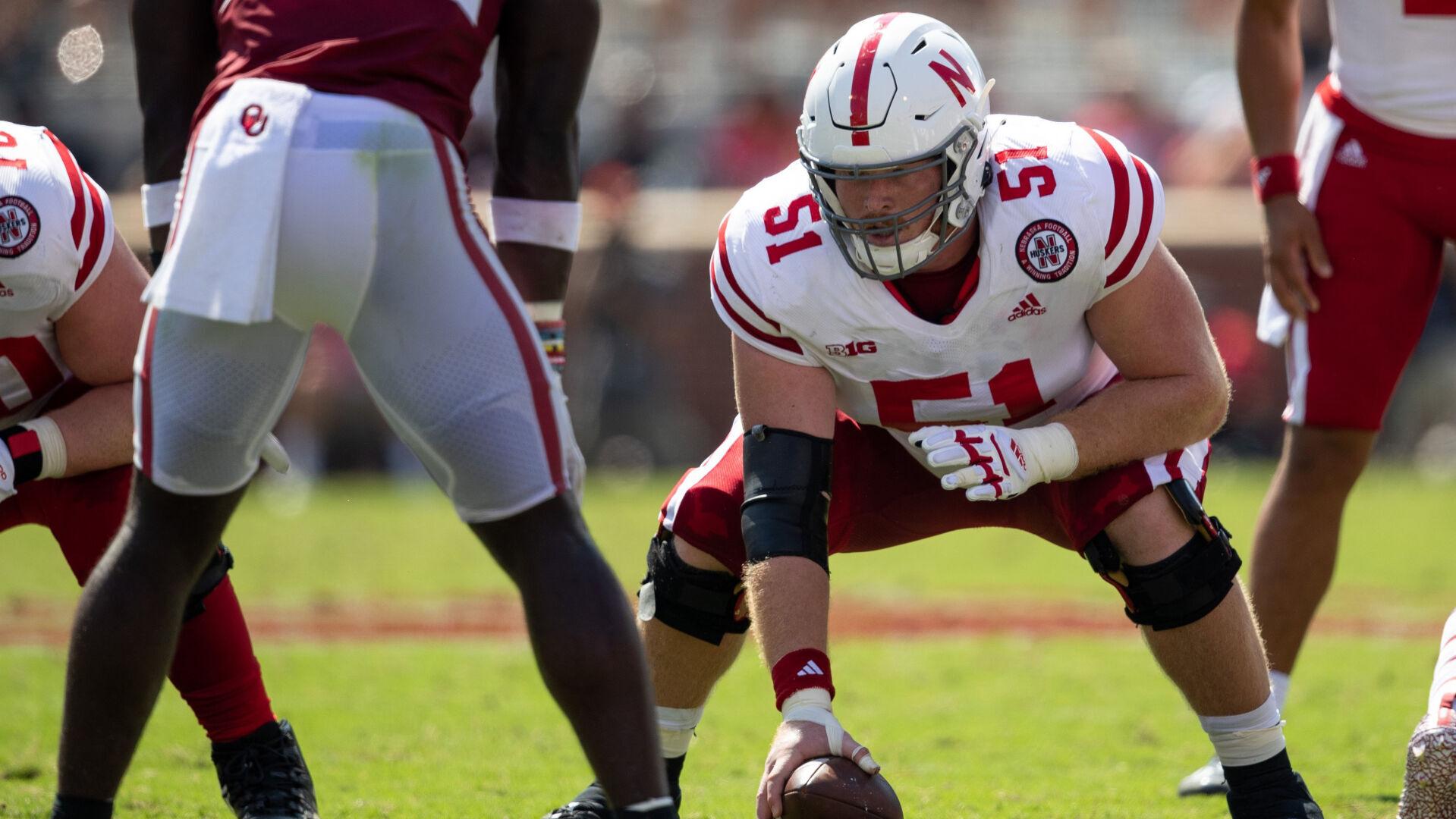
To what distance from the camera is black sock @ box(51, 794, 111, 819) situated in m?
2.67

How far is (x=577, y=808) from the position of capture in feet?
11.1

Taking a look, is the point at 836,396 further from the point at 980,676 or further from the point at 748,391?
the point at 980,676

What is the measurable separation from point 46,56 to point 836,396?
13.5m

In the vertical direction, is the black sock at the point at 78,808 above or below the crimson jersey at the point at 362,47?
below

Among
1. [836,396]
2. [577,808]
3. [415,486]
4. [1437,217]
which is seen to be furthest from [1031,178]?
[415,486]

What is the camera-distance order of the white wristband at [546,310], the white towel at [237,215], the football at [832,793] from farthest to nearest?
the white wristband at [546,310], the football at [832,793], the white towel at [237,215]

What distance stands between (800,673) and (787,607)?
0.13 meters

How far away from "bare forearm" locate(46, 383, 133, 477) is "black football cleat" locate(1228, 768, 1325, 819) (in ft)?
7.74

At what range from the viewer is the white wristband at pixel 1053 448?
10.5ft

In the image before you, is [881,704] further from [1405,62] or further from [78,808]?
[78,808]

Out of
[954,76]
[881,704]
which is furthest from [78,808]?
[881,704]

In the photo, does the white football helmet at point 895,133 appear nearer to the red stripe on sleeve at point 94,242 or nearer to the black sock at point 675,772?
the black sock at point 675,772

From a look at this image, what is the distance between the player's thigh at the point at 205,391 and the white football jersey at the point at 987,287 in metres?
1.05

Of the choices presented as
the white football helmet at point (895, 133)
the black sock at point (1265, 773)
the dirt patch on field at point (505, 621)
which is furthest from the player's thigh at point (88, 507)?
the dirt patch on field at point (505, 621)
